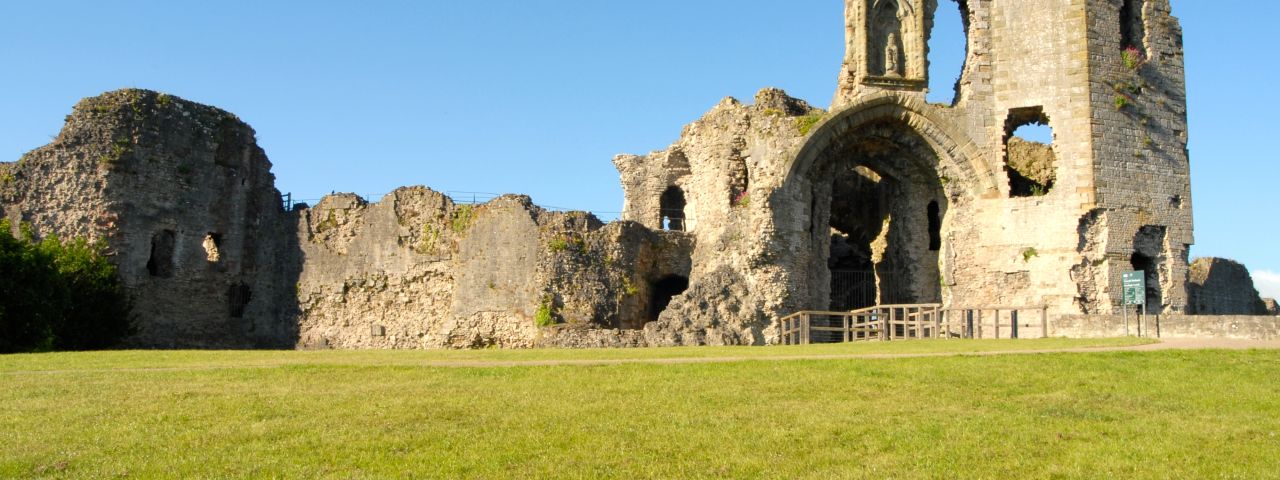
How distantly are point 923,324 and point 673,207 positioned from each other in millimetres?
11459

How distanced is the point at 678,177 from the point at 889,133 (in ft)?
21.7

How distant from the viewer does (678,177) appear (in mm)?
35031

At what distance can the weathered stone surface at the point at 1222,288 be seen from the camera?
36094mm

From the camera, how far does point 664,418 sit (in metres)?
13.2

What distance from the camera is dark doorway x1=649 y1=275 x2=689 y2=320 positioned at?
31812mm

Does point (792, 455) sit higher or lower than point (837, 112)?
lower

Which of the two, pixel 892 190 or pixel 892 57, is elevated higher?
pixel 892 57

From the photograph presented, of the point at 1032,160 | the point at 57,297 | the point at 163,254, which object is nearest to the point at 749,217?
the point at 1032,160

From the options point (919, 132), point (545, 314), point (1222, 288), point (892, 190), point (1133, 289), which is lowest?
point (545, 314)

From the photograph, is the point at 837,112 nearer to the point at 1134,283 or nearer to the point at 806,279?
the point at 806,279

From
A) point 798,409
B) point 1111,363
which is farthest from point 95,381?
point 1111,363

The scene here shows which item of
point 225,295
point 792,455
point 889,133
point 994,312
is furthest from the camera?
point 225,295

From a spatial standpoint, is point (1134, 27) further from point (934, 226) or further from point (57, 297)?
point (57, 297)

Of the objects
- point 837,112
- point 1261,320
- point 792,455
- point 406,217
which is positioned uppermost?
point 837,112
